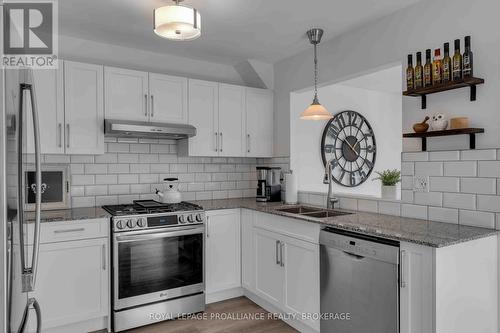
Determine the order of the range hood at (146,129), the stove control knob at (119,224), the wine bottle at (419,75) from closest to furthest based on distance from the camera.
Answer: the wine bottle at (419,75)
the stove control knob at (119,224)
the range hood at (146,129)

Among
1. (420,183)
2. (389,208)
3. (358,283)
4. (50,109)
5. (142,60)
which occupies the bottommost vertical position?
(358,283)

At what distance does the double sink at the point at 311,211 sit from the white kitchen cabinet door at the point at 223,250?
1.74 ft

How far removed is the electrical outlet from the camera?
93.8 inches

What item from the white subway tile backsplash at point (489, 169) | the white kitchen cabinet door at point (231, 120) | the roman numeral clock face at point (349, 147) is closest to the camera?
the white subway tile backsplash at point (489, 169)

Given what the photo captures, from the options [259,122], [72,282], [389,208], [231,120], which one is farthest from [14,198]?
[259,122]

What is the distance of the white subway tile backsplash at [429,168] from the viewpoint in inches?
90.7

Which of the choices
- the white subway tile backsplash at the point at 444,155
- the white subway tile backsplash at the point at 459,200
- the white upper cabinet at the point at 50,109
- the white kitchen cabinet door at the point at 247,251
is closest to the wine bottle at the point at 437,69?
the white subway tile backsplash at the point at 444,155

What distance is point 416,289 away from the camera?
5.90 ft

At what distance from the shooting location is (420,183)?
95.2 inches

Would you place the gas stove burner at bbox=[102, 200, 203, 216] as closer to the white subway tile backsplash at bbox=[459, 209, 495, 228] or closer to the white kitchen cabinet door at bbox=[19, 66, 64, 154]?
the white kitchen cabinet door at bbox=[19, 66, 64, 154]

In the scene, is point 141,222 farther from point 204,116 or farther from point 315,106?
point 315,106

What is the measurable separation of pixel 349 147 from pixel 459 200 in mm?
2577

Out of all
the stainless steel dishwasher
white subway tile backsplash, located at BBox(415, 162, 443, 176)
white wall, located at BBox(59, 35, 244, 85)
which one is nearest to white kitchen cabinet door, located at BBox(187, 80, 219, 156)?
white wall, located at BBox(59, 35, 244, 85)

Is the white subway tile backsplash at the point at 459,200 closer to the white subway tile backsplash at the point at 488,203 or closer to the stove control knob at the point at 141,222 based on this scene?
the white subway tile backsplash at the point at 488,203
